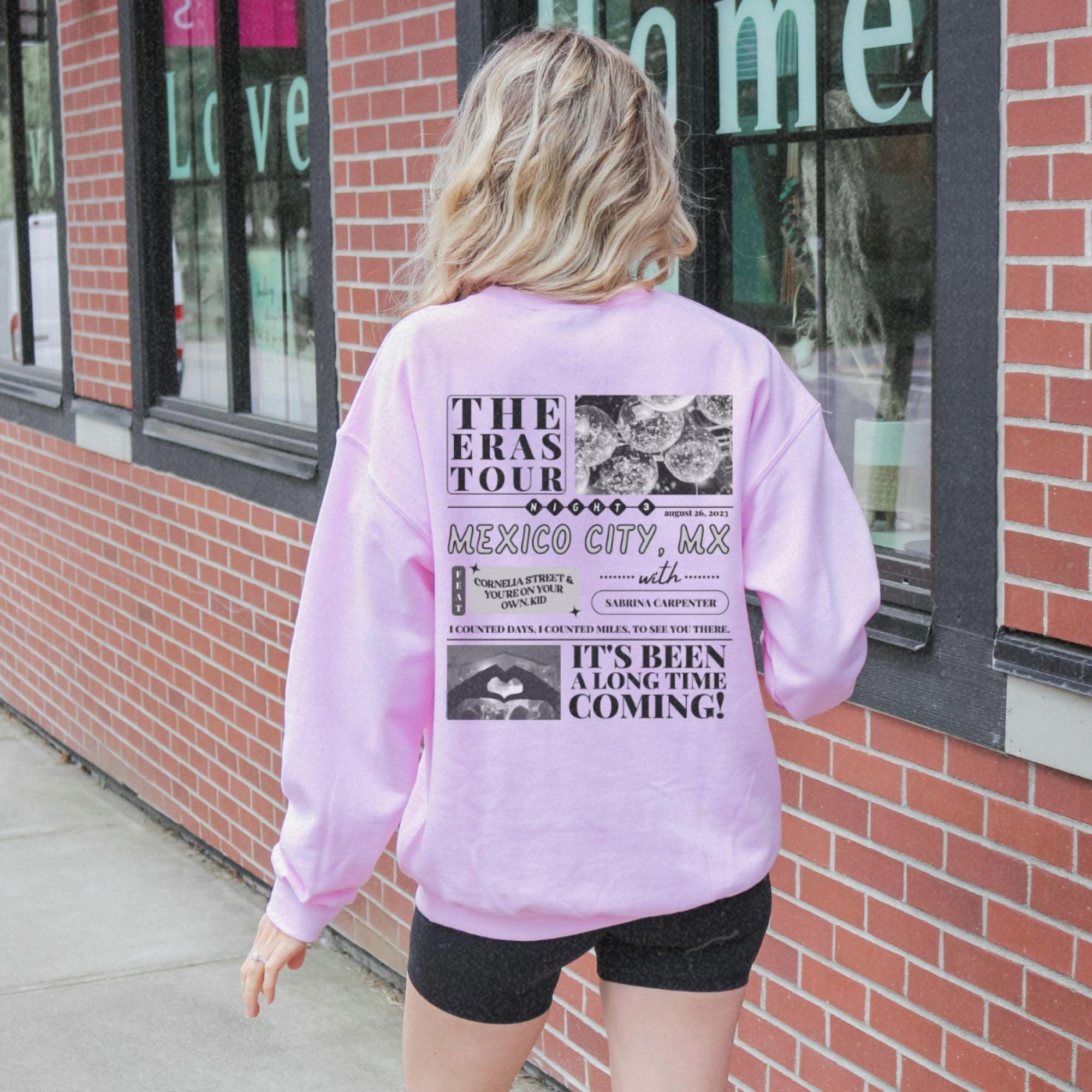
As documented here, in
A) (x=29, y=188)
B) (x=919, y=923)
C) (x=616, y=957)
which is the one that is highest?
(x=29, y=188)

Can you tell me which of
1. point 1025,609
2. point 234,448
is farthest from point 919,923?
point 234,448

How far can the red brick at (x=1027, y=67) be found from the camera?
2.67 m

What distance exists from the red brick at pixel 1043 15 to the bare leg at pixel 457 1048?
164 cm

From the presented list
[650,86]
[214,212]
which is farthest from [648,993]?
[214,212]

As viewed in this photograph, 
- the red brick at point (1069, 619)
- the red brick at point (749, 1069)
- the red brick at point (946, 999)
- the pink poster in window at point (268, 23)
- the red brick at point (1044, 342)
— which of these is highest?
the pink poster in window at point (268, 23)

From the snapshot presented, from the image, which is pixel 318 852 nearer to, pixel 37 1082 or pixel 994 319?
pixel 994 319

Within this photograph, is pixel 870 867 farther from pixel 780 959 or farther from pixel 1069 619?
pixel 1069 619

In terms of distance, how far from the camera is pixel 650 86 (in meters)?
2.25

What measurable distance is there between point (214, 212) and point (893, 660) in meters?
3.64

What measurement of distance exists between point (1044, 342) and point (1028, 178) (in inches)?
10.1

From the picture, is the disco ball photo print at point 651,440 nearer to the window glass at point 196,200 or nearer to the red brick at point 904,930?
the red brick at point 904,930

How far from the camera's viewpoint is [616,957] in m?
2.26

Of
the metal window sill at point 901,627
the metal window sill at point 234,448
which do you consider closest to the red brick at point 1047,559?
the metal window sill at point 901,627

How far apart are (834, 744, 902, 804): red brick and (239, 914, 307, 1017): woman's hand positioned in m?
1.26
